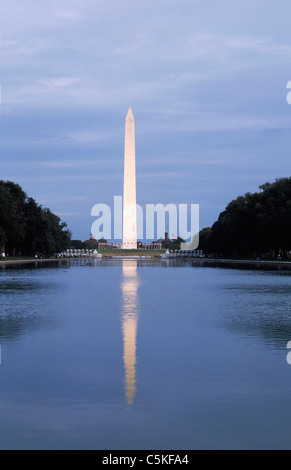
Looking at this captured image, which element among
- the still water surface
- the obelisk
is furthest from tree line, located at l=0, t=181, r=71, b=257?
the still water surface

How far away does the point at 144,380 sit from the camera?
12.4 metres

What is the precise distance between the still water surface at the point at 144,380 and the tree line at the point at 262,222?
7414cm

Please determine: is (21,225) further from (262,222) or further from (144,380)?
(144,380)

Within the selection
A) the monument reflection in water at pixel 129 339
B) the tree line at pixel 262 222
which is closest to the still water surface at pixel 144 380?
the monument reflection in water at pixel 129 339

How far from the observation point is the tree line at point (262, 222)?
99.4 metres

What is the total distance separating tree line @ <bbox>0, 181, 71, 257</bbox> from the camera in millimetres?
98125

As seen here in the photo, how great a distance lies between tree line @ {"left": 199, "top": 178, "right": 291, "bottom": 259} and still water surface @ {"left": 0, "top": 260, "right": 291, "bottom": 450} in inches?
2919

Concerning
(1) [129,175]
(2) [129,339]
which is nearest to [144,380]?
(2) [129,339]

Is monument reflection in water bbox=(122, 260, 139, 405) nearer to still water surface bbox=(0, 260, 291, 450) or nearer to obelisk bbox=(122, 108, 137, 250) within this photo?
still water surface bbox=(0, 260, 291, 450)

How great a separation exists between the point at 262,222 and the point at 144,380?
92.8 meters

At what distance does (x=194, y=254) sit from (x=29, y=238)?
79.1 meters

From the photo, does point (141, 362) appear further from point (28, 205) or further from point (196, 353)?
point (28, 205)
